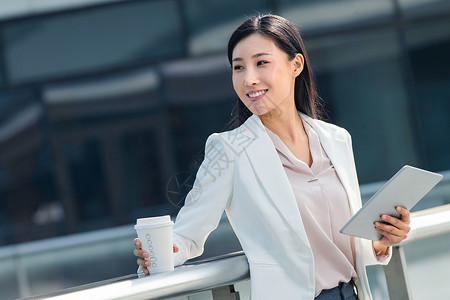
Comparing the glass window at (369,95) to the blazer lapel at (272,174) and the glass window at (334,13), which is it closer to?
the glass window at (334,13)

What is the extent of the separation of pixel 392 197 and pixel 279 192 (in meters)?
0.35

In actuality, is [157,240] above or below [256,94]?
below

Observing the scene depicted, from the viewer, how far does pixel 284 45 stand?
90.2 inches

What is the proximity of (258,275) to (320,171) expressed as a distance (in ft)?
1.48

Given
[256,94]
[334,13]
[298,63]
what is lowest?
[256,94]

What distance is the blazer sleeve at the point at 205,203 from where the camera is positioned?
81.0 inches

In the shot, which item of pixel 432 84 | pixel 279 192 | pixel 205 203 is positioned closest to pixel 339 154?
pixel 279 192

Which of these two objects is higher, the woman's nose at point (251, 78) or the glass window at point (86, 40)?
the glass window at point (86, 40)

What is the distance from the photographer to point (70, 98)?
30.2 ft

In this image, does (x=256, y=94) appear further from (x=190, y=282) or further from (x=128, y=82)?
(x=128, y=82)

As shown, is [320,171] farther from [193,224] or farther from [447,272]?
[447,272]

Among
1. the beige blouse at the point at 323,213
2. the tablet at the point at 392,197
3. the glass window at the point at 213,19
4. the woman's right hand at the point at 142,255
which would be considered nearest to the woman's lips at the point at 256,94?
the beige blouse at the point at 323,213

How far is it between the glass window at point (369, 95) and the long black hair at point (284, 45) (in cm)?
690

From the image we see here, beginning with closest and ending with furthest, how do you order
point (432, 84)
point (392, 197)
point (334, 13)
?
point (392, 197)
point (334, 13)
point (432, 84)
